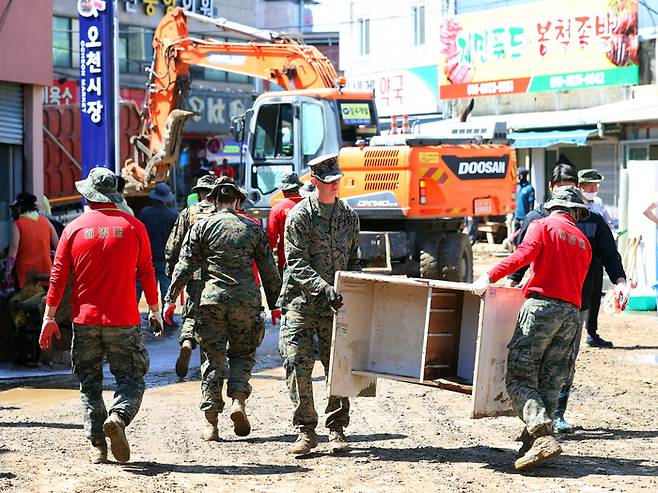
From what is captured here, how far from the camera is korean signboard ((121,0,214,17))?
39.2m

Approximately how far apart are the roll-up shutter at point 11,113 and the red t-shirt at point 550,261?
22.2ft

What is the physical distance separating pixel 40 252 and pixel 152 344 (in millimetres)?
2284

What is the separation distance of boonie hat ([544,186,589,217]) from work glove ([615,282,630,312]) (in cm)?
87

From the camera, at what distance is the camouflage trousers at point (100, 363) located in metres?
7.29

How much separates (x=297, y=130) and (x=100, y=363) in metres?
9.81

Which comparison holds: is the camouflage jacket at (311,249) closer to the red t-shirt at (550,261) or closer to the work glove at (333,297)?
the work glove at (333,297)

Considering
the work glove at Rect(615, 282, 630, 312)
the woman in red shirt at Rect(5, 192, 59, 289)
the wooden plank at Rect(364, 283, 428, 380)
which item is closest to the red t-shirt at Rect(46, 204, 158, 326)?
the wooden plank at Rect(364, 283, 428, 380)

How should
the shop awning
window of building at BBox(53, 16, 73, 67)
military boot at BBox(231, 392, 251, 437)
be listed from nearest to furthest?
1. military boot at BBox(231, 392, 251, 437)
2. the shop awning
3. window of building at BBox(53, 16, 73, 67)

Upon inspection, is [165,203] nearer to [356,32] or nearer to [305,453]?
[305,453]

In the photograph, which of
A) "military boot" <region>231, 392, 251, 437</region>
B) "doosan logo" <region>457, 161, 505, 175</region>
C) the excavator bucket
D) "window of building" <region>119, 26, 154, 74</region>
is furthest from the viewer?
"window of building" <region>119, 26, 154, 74</region>

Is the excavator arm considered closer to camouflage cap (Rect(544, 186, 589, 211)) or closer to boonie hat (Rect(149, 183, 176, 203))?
boonie hat (Rect(149, 183, 176, 203))

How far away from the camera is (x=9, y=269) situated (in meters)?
11.3

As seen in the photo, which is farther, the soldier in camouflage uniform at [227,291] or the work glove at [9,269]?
Result: the work glove at [9,269]

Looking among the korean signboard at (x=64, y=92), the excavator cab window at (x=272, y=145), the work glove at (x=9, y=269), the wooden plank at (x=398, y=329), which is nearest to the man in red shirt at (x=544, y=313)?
the wooden plank at (x=398, y=329)
